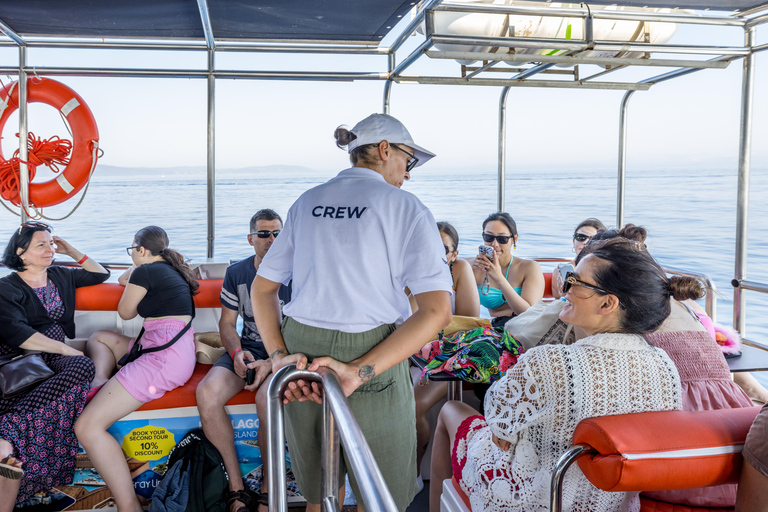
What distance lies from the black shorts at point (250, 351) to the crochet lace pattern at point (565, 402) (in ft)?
5.11

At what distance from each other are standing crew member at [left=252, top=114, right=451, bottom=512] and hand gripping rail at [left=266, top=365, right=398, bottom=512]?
0.14 metres

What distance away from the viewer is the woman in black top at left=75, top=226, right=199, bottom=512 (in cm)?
247

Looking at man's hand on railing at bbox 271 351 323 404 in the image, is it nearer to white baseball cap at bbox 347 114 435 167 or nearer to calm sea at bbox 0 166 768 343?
white baseball cap at bbox 347 114 435 167

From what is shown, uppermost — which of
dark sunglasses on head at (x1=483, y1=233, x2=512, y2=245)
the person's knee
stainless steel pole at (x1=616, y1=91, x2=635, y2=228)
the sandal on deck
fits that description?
stainless steel pole at (x1=616, y1=91, x2=635, y2=228)

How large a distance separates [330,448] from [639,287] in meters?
0.95

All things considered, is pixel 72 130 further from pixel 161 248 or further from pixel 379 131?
pixel 379 131

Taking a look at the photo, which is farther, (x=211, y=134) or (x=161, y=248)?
(x=211, y=134)

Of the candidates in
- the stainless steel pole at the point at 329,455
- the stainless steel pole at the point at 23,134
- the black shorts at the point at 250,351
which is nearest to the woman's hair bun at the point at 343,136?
the stainless steel pole at the point at 329,455

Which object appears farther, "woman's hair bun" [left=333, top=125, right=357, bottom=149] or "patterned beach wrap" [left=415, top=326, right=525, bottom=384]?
"patterned beach wrap" [left=415, top=326, right=525, bottom=384]

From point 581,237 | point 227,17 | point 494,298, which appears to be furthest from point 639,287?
point 227,17

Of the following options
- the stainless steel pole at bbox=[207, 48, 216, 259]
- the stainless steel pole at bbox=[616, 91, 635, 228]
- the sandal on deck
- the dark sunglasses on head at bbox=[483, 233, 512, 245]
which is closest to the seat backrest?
the sandal on deck

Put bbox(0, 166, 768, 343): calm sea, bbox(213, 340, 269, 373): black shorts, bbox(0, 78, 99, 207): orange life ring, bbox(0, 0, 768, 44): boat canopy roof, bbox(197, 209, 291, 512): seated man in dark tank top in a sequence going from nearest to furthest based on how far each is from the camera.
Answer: bbox(197, 209, 291, 512): seated man in dark tank top, bbox(213, 340, 269, 373): black shorts, bbox(0, 0, 768, 44): boat canopy roof, bbox(0, 78, 99, 207): orange life ring, bbox(0, 166, 768, 343): calm sea

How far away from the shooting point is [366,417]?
1.50 meters

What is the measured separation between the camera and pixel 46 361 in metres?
2.69
